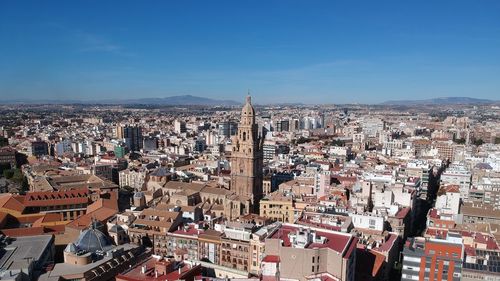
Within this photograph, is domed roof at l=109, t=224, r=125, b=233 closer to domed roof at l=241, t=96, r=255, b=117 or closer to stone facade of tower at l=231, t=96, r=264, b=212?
stone facade of tower at l=231, t=96, r=264, b=212

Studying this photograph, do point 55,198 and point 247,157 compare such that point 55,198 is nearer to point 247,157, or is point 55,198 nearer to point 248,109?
point 247,157

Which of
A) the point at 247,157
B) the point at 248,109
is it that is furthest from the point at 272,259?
the point at 248,109

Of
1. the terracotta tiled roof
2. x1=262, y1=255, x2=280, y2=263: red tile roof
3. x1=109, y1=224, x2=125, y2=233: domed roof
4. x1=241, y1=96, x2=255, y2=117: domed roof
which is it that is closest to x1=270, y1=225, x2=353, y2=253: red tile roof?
x1=262, y1=255, x2=280, y2=263: red tile roof

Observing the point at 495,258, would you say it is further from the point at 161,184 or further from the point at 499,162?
the point at 499,162

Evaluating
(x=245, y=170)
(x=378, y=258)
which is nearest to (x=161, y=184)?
(x=245, y=170)

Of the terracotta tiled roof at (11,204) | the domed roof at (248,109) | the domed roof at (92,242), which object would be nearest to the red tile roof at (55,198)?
the terracotta tiled roof at (11,204)

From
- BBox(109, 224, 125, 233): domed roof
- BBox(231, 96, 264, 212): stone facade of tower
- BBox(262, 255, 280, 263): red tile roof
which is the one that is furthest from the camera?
BBox(231, 96, 264, 212): stone facade of tower

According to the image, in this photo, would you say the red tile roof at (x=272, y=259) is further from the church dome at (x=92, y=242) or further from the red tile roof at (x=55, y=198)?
the red tile roof at (x=55, y=198)
